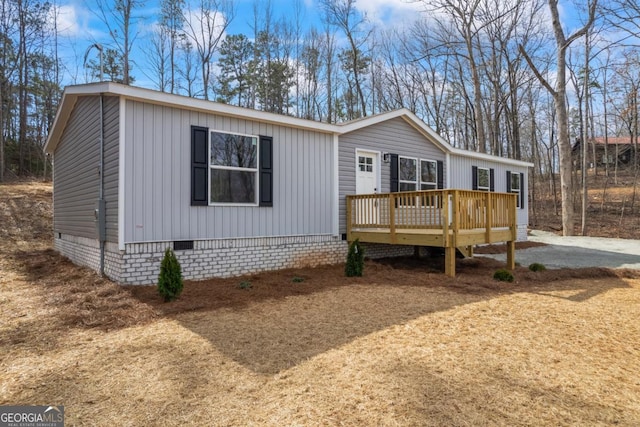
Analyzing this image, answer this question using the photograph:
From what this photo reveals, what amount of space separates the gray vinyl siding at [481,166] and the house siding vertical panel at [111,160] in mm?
8605

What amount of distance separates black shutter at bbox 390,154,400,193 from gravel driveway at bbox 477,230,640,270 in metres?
3.06

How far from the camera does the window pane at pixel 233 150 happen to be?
21.3 ft

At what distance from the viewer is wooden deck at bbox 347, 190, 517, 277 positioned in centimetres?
669

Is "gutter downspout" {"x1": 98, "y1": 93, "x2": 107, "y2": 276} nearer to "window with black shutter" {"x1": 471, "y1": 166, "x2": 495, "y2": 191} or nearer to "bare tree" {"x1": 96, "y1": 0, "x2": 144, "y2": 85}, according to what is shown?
"window with black shutter" {"x1": 471, "y1": 166, "x2": 495, "y2": 191}

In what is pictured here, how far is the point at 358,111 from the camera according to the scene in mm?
21688

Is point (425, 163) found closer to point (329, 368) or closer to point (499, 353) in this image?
point (499, 353)

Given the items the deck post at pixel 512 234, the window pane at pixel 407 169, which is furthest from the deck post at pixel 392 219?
the deck post at pixel 512 234

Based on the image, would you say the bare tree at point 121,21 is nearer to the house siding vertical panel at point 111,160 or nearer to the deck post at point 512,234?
the house siding vertical panel at point 111,160

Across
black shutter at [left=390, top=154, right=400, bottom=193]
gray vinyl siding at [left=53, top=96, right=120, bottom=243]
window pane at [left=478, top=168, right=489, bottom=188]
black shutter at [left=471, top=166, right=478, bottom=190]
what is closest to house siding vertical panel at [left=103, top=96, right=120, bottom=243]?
gray vinyl siding at [left=53, top=96, right=120, bottom=243]

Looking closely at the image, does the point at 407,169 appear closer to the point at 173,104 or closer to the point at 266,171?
the point at 266,171

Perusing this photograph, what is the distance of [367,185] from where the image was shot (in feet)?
29.3

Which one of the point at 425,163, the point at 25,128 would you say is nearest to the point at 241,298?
the point at 425,163

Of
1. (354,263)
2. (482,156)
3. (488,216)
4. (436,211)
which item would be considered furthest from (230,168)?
(482,156)

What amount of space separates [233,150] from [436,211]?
3.92 m
